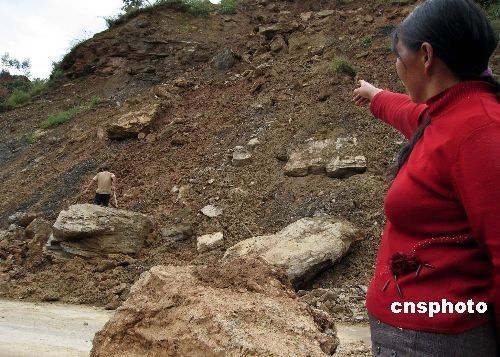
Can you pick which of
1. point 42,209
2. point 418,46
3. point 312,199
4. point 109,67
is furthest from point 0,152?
point 418,46

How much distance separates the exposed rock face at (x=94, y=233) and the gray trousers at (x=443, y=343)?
7.27m

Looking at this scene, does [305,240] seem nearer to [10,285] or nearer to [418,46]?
[10,285]

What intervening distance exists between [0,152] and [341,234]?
1295cm

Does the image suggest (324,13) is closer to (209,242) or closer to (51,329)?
(209,242)

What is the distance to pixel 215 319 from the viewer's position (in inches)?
107

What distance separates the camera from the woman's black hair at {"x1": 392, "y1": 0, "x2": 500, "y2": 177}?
1.34m

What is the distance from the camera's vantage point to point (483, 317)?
1282mm

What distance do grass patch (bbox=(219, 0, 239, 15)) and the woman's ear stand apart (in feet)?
57.4

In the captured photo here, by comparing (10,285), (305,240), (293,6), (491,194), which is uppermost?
(293,6)

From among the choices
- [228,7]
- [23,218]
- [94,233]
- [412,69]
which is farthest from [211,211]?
[228,7]

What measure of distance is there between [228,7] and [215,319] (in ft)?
54.9

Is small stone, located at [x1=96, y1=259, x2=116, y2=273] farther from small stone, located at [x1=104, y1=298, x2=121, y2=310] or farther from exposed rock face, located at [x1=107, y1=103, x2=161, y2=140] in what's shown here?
exposed rock face, located at [x1=107, y1=103, x2=161, y2=140]

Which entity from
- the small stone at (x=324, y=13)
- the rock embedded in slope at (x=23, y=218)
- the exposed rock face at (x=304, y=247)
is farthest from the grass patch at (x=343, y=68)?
the rock embedded in slope at (x=23, y=218)

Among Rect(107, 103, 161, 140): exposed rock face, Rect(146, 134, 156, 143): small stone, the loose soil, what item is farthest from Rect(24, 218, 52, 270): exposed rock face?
Rect(107, 103, 161, 140): exposed rock face
